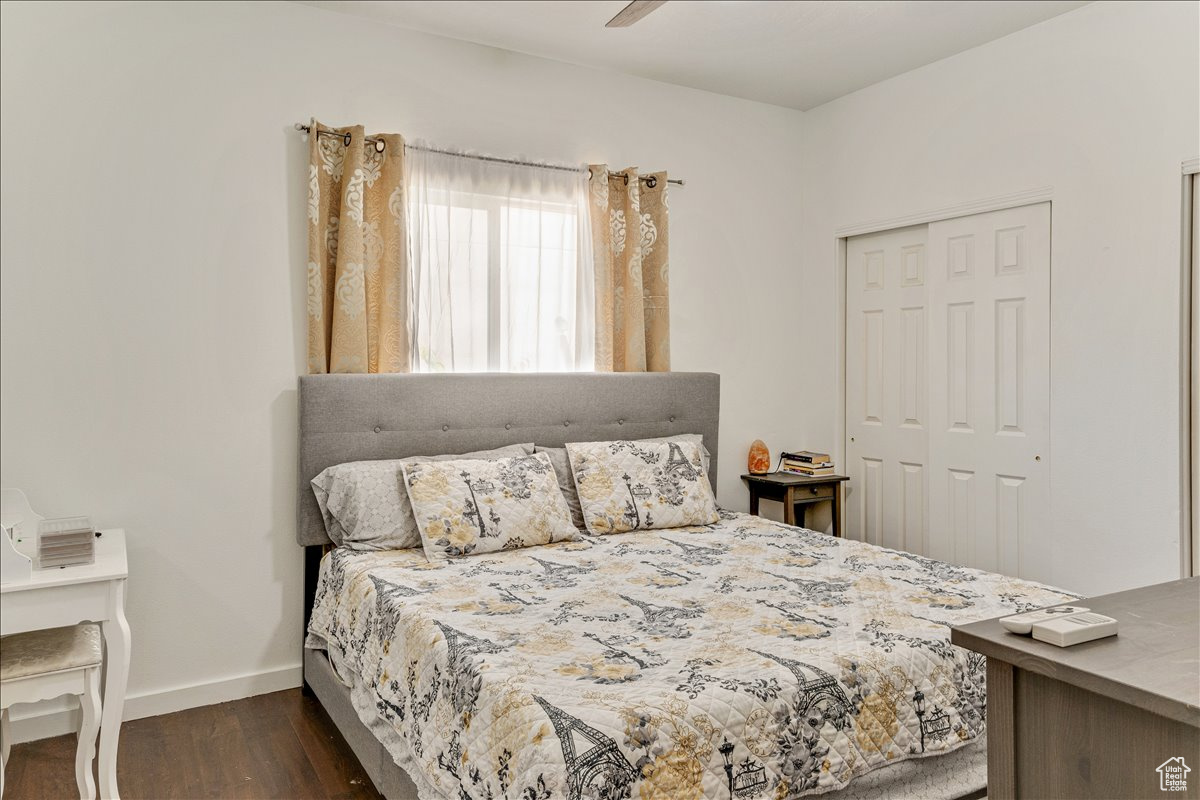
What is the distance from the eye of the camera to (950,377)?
12.0ft

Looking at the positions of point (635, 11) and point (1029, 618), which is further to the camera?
point (635, 11)

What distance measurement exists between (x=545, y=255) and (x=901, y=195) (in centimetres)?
180

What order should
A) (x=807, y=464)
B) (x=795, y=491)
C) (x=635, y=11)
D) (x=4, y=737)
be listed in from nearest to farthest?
(x=4, y=737) < (x=635, y=11) < (x=795, y=491) < (x=807, y=464)

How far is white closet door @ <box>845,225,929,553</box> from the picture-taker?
3.84m

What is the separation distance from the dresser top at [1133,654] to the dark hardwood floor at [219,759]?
6.08 ft

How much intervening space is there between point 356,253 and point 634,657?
200 centimetres

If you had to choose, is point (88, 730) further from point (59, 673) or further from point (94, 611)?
point (94, 611)

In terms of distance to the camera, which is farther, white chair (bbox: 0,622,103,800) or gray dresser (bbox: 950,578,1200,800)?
white chair (bbox: 0,622,103,800)

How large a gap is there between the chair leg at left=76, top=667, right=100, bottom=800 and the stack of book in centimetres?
317

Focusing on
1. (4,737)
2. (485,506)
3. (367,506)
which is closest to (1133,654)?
(485,506)

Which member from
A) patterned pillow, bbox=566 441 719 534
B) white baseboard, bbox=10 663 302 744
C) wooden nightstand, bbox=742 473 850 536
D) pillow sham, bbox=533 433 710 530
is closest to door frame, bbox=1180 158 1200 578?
wooden nightstand, bbox=742 473 850 536

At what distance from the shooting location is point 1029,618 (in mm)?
1170

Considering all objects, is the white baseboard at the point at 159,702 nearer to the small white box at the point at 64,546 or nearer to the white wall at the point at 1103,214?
the small white box at the point at 64,546

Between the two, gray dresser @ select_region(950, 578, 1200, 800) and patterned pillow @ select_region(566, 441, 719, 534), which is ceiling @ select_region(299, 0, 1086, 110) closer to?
patterned pillow @ select_region(566, 441, 719, 534)
